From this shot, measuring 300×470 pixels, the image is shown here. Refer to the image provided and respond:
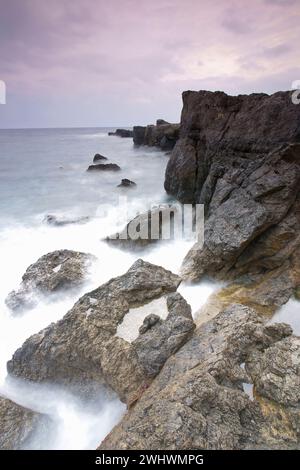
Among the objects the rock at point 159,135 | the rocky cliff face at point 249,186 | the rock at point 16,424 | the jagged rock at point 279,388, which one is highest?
the rock at point 159,135

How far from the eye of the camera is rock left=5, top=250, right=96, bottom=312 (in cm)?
938

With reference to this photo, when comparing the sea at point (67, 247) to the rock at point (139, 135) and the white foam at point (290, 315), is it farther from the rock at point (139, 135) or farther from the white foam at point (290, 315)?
the rock at point (139, 135)

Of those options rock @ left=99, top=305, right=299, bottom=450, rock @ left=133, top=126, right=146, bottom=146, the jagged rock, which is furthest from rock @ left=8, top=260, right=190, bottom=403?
rock @ left=133, top=126, right=146, bottom=146

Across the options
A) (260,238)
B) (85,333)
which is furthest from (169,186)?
(85,333)

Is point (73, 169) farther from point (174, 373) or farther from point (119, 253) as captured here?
point (174, 373)

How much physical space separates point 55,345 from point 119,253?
248 inches

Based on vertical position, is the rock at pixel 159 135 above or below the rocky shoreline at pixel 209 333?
above

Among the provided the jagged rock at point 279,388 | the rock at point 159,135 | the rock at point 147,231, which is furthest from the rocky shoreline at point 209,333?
the rock at point 159,135

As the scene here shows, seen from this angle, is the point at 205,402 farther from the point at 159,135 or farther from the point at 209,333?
the point at 159,135

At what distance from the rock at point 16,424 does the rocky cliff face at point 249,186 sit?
5.76m

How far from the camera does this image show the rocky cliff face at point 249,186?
31.0ft

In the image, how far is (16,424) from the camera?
18.6ft

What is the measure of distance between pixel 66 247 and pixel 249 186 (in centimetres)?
889

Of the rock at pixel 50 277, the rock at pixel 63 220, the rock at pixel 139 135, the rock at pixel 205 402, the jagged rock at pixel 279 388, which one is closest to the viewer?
the rock at pixel 205 402
